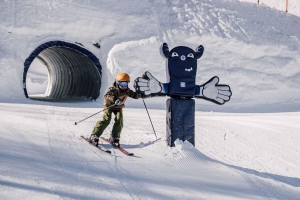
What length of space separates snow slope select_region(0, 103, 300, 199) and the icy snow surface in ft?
0.05

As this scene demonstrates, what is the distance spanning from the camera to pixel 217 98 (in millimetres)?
5496

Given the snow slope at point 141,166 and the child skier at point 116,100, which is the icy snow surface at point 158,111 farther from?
the child skier at point 116,100

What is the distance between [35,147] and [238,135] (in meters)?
3.96

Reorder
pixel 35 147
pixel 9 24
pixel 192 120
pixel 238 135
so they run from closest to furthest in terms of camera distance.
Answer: pixel 35 147 → pixel 192 120 → pixel 238 135 → pixel 9 24

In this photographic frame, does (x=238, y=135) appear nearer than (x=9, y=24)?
Yes

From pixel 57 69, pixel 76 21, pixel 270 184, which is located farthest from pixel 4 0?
pixel 270 184

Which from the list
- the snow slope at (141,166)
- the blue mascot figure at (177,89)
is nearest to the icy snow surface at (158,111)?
the snow slope at (141,166)

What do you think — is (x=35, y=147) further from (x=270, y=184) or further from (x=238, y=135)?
(x=238, y=135)

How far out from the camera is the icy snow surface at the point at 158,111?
3.98 metres

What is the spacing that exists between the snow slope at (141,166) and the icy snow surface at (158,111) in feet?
0.05

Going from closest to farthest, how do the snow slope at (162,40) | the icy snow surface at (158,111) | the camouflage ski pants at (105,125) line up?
1. the icy snow surface at (158,111)
2. the camouflage ski pants at (105,125)
3. the snow slope at (162,40)

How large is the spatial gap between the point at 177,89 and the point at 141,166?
3.99 ft

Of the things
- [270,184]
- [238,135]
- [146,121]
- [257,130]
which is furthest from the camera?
[146,121]

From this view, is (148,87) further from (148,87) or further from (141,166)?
(141,166)
